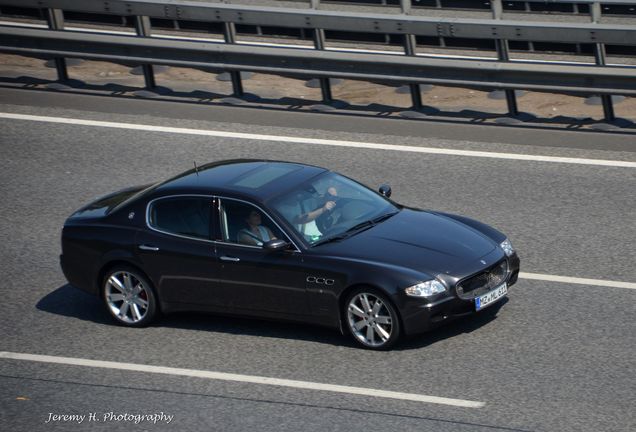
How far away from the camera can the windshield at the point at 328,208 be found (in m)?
10.2

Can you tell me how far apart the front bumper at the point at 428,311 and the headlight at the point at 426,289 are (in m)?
0.05

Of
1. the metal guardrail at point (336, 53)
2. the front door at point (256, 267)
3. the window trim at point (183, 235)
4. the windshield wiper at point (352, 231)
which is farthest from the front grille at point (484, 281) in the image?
the metal guardrail at point (336, 53)

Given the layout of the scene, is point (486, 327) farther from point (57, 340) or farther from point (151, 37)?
point (151, 37)

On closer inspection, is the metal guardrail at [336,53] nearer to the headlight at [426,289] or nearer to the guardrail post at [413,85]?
the guardrail post at [413,85]

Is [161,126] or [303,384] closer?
[303,384]

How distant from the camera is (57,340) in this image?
34.4 feet

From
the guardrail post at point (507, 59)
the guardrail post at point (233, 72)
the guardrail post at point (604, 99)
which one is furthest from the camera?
the guardrail post at point (233, 72)

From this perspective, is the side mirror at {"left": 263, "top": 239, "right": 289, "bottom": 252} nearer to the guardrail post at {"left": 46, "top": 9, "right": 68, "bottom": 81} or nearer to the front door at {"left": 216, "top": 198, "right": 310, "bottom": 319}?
the front door at {"left": 216, "top": 198, "right": 310, "bottom": 319}

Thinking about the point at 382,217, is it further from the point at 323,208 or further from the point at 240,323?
the point at 240,323

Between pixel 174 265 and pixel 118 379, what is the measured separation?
1.37 metres

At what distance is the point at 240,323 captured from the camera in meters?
10.6

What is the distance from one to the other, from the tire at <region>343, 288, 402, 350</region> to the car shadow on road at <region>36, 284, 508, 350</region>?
0.53ft

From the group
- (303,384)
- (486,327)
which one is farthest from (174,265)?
(486,327)

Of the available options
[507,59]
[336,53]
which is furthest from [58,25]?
[507,59]
